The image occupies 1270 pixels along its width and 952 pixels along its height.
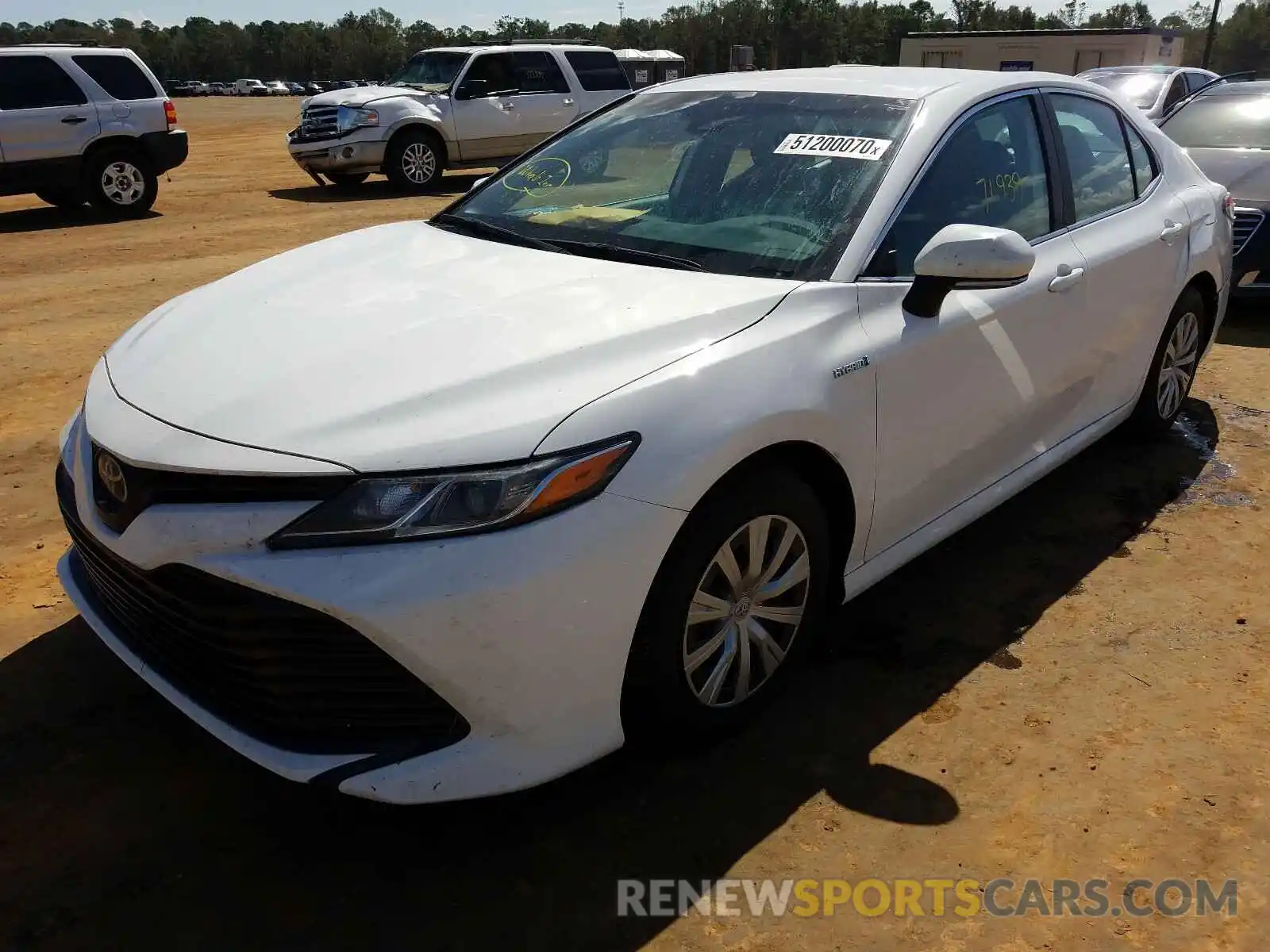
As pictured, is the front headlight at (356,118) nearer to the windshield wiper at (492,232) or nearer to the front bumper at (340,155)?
the front bumper at (340,155)

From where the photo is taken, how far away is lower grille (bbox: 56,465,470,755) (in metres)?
2.11

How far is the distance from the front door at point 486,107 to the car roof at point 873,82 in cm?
1121

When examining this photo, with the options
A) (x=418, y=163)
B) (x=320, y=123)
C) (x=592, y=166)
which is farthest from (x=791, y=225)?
(x=320, y=123)

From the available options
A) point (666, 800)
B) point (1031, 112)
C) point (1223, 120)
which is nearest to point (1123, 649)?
point (666, 800)

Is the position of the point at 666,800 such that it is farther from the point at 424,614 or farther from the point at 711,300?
the point at 711,300

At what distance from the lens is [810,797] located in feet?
8.68

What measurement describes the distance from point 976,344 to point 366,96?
41.2ft

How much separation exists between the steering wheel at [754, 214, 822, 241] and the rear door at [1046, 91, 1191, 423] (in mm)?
1243

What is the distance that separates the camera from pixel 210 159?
19.0 meters

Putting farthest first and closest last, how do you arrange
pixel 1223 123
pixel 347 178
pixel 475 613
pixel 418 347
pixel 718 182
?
pixel 347 178 < pixel 1223 123 < pixel 718 182 < pixel 418 347 < pixel 475 613

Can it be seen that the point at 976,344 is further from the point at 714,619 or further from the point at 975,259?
the point at 714,619

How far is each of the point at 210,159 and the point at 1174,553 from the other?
18935 millimetres

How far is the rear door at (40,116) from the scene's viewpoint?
36.9 ft

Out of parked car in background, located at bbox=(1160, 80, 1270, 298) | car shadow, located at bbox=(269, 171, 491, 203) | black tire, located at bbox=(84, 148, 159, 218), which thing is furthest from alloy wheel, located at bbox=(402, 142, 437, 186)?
parked car in background, located at bbox=(1160, 80, 1270, 298)
